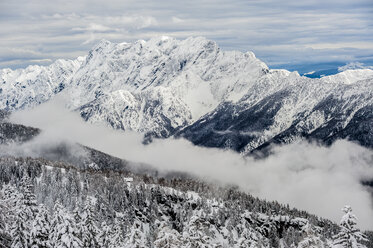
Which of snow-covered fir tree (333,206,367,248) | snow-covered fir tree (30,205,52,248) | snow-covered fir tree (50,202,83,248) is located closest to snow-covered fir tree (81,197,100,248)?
snow-covered fir tree (30,205,52,248)

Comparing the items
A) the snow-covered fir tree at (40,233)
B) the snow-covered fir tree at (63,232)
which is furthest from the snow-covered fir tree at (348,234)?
the snow-covered fir tree at (40,233)

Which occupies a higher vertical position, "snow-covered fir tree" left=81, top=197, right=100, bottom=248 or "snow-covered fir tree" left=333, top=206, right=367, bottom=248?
"snow-covered fir tree" left=333, top=206, right=367, bottom=248

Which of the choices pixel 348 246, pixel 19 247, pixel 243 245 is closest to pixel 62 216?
pixel 19 247

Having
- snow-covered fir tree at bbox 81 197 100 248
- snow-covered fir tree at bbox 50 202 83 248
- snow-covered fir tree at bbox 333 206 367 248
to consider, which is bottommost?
snow-covered fir tree at bbox 81 197 100 248

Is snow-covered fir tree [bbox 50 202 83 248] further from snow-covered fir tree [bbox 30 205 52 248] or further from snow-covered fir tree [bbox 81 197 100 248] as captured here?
snow-covered fir tree [bbox 81 197 100 248]

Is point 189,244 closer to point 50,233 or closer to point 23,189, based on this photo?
point 50,233

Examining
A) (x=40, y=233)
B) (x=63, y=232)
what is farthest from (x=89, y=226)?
(x=63, y=232)

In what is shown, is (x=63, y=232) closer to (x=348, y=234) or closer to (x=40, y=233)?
(x=40, y=233)

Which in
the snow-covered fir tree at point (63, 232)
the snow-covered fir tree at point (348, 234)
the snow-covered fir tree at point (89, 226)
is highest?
the snow-covered fir tree at point (348, 234)

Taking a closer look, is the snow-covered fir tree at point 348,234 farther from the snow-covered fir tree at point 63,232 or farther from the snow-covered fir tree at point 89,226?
the snow-covered fir tree at point 89,226

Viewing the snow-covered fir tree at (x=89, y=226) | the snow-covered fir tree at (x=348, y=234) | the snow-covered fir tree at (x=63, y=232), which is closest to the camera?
the snow-covered fir tree at (x=348, y=234)
